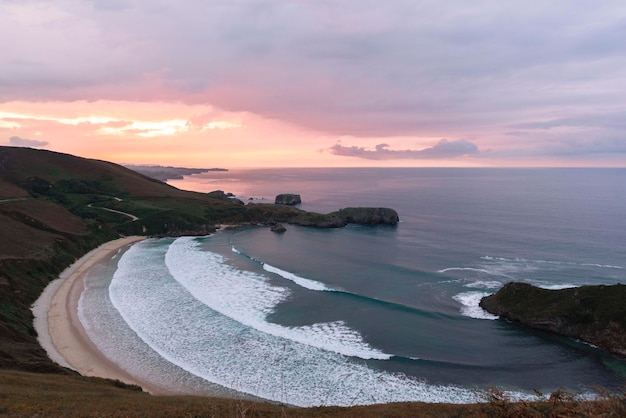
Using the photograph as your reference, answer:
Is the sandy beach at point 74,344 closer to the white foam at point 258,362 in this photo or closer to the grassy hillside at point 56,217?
the grassy hillside at point 56,217

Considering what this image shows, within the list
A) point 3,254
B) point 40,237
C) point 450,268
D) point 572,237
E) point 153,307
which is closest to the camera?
point 153,307

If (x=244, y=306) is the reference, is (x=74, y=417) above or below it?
above

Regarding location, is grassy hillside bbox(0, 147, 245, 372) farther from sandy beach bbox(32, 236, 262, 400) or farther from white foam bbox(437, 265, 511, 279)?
white foam bbox(437, 265, 511, 279)

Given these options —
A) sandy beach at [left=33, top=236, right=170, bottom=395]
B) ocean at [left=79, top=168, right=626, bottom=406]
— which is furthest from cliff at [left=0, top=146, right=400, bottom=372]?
ocean at [left=79, top=168, right=626, bottom=406]

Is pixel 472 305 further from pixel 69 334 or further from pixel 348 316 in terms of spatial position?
pixel 69 334

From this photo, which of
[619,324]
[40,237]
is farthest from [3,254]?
[619,324]

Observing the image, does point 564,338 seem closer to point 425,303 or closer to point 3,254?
point 425,303

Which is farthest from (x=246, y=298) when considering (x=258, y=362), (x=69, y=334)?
(x=69, y=334)
